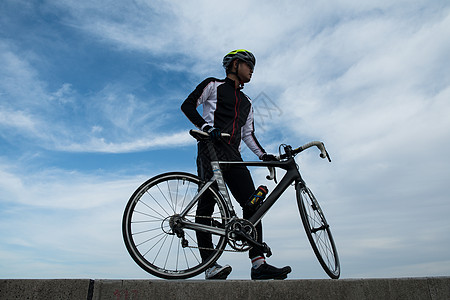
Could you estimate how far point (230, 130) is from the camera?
4211 mm

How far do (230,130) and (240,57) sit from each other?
905 mm

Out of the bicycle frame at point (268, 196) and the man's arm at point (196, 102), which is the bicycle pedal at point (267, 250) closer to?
the bicycle frame at point (268, 196)

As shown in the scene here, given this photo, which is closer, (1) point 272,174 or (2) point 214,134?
(2) point 214,134

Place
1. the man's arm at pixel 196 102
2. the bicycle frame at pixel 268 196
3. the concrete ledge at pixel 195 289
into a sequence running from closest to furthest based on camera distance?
the concrete ledge at pixel 195 289
the bicycle frame at pixel 268 196
the man's arm at pixel 196 102

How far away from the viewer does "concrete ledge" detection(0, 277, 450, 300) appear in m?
2.76

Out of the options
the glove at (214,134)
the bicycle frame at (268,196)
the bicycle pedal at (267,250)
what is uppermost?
the glove at (214,134)

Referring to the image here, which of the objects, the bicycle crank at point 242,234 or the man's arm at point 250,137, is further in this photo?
the man's arm at point 250,137

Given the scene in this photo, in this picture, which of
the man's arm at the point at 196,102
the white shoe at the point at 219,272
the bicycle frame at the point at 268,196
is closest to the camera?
the bicycle frame at the point at 268,196

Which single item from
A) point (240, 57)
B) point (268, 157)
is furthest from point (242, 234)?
point (240, 57)

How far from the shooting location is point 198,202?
3.71m

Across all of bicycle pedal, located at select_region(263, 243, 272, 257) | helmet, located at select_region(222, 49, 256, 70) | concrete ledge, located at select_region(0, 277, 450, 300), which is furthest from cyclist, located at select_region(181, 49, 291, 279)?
concrete ledge, located at select_region(0, 277, 450, 300)

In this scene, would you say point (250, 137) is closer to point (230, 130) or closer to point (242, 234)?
point (230, 130)

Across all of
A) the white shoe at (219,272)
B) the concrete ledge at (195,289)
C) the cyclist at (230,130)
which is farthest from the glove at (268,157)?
the concrete ledge at (195,289)

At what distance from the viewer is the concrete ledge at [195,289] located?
276cm
